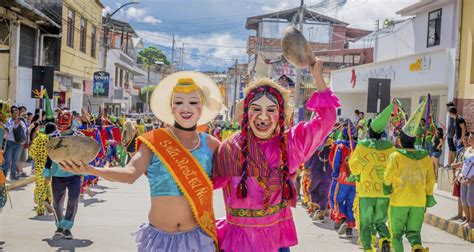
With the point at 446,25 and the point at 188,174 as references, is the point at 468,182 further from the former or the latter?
the point at 446,25

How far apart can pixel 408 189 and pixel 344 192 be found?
7.81 ft

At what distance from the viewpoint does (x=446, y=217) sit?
10.5 meters

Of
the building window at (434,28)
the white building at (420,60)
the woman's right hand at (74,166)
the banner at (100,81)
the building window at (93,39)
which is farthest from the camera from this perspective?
the banner at (100,81)

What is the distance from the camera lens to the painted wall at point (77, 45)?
2551cm

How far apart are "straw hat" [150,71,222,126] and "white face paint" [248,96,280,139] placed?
47 cm

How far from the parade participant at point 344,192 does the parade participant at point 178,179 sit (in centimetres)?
505

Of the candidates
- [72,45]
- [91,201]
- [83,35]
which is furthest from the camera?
[83,35]

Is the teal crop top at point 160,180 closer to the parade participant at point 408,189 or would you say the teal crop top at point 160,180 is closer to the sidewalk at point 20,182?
the parade participant at point 408,189

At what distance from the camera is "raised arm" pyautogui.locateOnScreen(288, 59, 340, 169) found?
3912 millimetres

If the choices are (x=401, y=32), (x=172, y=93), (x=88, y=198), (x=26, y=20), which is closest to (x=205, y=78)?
(x=172, y=93)

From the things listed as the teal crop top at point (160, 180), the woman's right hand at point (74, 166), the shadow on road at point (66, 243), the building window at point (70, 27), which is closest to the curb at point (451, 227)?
the shadow on road at point (66, 243)

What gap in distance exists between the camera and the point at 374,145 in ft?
23.8

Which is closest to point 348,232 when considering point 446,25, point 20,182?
point 20,182

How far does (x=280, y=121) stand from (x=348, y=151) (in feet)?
17.7
